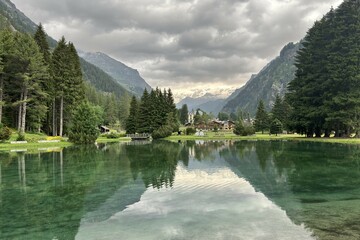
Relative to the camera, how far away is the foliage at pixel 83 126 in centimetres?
5893

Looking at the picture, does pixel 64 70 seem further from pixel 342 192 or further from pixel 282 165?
pixel 342 192

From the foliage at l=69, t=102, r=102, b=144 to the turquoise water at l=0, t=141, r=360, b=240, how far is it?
36616 millimetres

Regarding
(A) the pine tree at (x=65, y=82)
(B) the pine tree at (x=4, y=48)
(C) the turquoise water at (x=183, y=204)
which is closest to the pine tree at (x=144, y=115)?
(A) the pine tree at (x=65, y=82)

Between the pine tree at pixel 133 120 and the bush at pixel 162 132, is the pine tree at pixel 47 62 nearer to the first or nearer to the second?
the bush at pixel 162 132

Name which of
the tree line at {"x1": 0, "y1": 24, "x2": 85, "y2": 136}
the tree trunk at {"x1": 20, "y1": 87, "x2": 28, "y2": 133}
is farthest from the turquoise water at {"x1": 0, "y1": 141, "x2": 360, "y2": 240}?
the tree line at {"x1": 0, "y1": 24, "x2": 85, "y2": 136}

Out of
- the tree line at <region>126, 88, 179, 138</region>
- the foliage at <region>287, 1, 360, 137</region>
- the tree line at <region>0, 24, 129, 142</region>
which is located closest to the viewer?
the foliage at <region>287, 1, 360, 137</region>

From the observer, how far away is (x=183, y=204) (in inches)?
516

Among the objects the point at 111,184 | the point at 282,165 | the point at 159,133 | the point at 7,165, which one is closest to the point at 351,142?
the point at 282,165

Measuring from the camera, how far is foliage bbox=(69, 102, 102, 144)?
193 feet

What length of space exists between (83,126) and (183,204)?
50918 millimetres

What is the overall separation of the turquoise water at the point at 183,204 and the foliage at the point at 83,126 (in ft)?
120

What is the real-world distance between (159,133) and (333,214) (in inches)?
3052

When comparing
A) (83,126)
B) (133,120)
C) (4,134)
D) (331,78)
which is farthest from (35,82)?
(331,78)

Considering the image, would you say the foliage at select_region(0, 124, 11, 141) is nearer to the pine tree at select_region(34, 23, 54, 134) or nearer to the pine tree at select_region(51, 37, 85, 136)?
the pine tree at select_region(34, 23, 54, 134)
